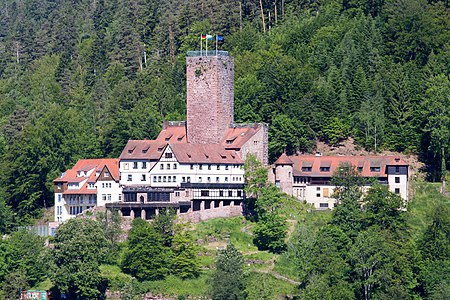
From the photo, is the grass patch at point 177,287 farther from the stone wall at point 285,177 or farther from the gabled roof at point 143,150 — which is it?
the stone wall at point 285,177

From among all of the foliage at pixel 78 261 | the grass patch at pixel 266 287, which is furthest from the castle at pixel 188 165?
the grass patch at pixel 266 287

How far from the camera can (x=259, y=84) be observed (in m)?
124

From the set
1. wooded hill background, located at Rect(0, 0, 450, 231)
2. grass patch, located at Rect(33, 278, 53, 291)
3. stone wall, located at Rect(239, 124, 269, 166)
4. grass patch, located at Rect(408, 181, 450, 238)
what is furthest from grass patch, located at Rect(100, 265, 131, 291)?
grass patch, located at Rect(408, 181, 450, 238)

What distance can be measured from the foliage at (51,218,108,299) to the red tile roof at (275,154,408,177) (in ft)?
67.6

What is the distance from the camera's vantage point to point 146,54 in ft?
513

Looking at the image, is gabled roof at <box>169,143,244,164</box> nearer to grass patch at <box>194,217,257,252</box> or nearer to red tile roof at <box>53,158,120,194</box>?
grass patch at <box>194,217,257,252</box>

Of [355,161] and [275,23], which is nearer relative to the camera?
[355,161]

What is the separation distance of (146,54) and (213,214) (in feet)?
178

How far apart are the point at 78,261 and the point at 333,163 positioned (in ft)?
88.3

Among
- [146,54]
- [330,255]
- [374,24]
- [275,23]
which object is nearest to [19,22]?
[146,54]

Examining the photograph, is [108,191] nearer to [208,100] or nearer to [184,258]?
[208,100]

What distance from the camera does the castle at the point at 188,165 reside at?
107m

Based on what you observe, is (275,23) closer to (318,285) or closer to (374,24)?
(374,24)

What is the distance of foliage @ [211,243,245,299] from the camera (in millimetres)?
93750
